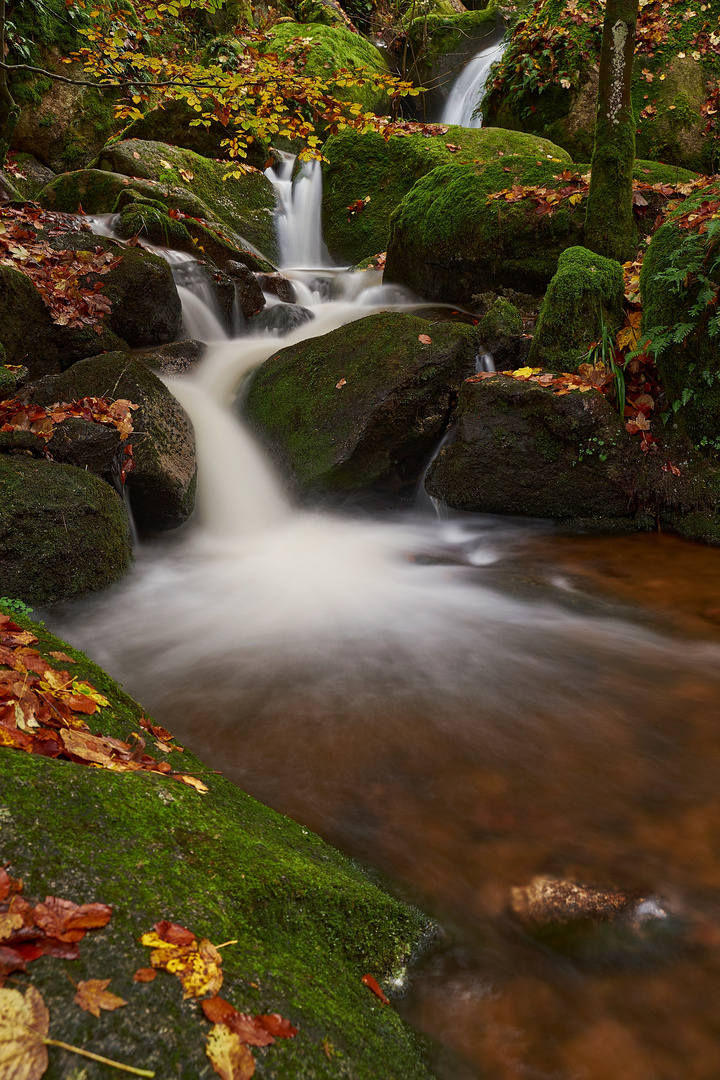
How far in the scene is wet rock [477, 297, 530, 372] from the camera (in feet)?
22.0

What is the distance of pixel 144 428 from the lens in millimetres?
5398

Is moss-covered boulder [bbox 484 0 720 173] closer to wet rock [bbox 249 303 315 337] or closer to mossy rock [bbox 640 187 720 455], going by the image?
wet rock [bbox 249 303 315 337]

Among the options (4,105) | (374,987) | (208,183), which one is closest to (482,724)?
(374,987)

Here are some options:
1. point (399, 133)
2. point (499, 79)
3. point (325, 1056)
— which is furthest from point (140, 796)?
point (499, 79)

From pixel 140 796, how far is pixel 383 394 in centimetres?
503

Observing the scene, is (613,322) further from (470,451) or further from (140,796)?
(140,796)

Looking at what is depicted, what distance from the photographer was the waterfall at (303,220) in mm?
12594

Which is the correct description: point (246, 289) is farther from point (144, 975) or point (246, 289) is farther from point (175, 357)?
point (144, 975)

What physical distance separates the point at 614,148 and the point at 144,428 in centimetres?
554

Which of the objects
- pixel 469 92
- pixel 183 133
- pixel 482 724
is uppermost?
pixel 469 92

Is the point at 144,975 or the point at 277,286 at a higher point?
the point at 277,286

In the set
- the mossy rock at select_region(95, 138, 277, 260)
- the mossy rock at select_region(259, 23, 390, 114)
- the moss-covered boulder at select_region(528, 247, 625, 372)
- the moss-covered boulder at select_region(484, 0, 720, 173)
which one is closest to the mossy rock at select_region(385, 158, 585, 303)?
the moss-covered boulder at select_region(528, 247, 625, 372)

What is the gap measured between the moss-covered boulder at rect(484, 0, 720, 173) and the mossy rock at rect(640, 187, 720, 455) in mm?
7741

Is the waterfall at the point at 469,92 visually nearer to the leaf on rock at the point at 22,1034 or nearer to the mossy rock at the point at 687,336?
the mossy rock at the point at 687,336
